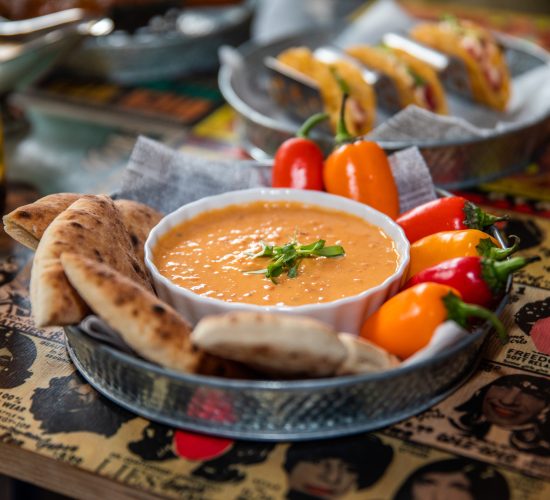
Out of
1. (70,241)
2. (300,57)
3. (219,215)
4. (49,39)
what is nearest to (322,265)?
(219,215)

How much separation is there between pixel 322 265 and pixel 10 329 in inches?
26.3

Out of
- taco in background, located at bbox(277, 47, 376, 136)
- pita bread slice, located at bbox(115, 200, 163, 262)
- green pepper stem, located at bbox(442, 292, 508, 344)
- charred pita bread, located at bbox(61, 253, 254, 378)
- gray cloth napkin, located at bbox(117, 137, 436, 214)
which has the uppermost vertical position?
charred pita bread, located at bbox(61, 253, 254, 378)

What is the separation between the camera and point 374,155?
1931 mm

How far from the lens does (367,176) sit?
1925mm

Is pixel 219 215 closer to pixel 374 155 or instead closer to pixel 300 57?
pixel 374 155

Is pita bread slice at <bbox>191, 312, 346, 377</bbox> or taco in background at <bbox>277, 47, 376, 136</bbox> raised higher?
pita bread slice at <bbox>191, 312, 346, 377</bbox>

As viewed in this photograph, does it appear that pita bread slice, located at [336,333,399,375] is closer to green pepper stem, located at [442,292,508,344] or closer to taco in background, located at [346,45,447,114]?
green pepper stem, located at [442,292,508,344]

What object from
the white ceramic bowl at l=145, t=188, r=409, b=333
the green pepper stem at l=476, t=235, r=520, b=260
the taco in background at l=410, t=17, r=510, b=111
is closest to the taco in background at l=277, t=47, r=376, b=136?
the taco in background at l=410, t=17, r=510, b=111

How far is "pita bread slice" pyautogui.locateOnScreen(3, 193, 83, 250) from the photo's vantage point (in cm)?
155

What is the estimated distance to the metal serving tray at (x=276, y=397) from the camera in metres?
1.26

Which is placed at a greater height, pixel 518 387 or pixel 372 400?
pixel 372 400

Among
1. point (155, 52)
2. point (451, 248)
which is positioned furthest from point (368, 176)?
point (155, 52)

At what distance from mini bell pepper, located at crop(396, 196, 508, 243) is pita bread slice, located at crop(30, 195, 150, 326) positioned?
62 centimetres

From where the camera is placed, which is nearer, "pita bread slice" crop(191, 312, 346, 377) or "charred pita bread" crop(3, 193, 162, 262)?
"pita bread slice" crop(191, 312, 346, 377)
